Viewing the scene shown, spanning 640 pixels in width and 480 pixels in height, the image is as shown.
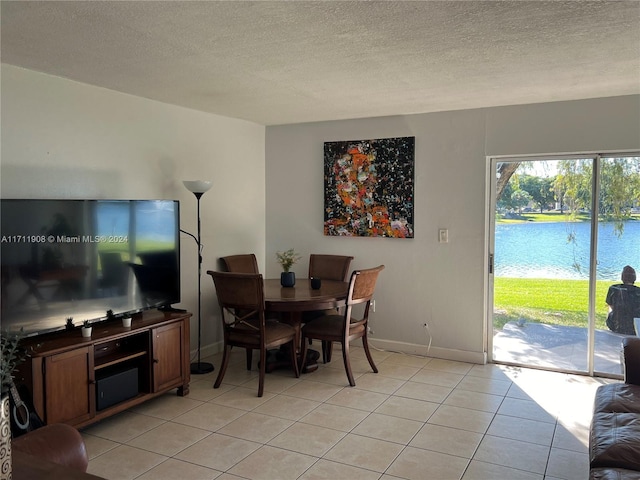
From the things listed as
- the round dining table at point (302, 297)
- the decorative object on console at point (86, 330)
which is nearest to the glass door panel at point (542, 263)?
the round dining table at point (302, 297)

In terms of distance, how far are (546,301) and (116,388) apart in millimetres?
3591

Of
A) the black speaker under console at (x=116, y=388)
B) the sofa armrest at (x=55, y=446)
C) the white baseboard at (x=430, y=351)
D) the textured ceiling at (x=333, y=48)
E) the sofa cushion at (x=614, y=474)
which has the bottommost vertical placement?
the white baseboard at (x=430, y=351)

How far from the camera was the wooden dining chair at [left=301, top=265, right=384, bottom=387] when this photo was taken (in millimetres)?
4266

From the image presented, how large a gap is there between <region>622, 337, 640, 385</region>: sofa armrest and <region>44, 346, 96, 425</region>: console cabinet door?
10.4 feet

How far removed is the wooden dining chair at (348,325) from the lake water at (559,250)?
1.31 metres

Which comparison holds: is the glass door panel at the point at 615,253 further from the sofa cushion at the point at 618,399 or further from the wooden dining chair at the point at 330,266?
the wooden dining chair at the point at 330,266

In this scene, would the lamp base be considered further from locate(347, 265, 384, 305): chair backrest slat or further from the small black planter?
locate(347, 265, 384, 305): chair backrest slat

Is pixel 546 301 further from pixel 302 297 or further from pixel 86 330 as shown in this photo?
pixel 86 330

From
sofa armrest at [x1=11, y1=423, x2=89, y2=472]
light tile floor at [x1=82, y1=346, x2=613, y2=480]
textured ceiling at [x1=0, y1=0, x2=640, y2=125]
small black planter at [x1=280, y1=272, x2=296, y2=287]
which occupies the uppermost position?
textured ceiling at [x1=0, y1=0, x2=640, y2=125]

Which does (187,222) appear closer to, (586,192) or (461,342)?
(461,342)

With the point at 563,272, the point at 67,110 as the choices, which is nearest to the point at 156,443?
the point at 67,110

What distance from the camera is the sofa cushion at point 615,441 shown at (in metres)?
2.13

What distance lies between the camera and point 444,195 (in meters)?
Result: 4.92

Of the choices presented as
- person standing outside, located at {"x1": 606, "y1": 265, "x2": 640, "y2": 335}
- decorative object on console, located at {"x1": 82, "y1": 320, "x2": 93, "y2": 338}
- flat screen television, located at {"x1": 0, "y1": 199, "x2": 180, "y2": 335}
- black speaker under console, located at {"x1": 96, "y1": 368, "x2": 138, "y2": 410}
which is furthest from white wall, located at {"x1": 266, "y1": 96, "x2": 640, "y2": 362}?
decorative object on console, located at {"x1": 82, "y1": 320, "x2": 93, "y2": 338}
